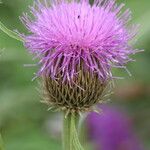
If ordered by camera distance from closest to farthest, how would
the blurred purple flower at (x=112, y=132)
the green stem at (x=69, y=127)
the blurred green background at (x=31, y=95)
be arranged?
the green stem at (x=69, y=127) → the blurred green background at (x=31, y=95) → the blurred purple flower at (x=112, y=132)

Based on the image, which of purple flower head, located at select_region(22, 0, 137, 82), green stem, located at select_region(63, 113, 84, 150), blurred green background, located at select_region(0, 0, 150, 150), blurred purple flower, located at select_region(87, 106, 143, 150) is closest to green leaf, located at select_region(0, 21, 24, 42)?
purple flower head, located at select_region(22, 0, 137, 82)

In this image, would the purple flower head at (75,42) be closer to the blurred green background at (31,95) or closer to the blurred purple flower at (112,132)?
the blurred green background at (31,95)

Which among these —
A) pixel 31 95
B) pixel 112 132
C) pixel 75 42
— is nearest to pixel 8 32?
pixel 75 42

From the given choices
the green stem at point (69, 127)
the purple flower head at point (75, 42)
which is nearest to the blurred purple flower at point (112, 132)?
the green stem at point (69, 127)

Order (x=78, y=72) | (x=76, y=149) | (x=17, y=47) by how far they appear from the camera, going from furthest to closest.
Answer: (x=17, y=47) → (x=78, y=72) → (x=76, y=149)

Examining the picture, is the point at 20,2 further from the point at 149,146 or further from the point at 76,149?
the point at 76,149

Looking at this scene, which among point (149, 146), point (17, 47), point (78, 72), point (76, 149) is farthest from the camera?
point (149, 146)

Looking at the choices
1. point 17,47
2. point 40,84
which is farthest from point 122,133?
point 40,84
